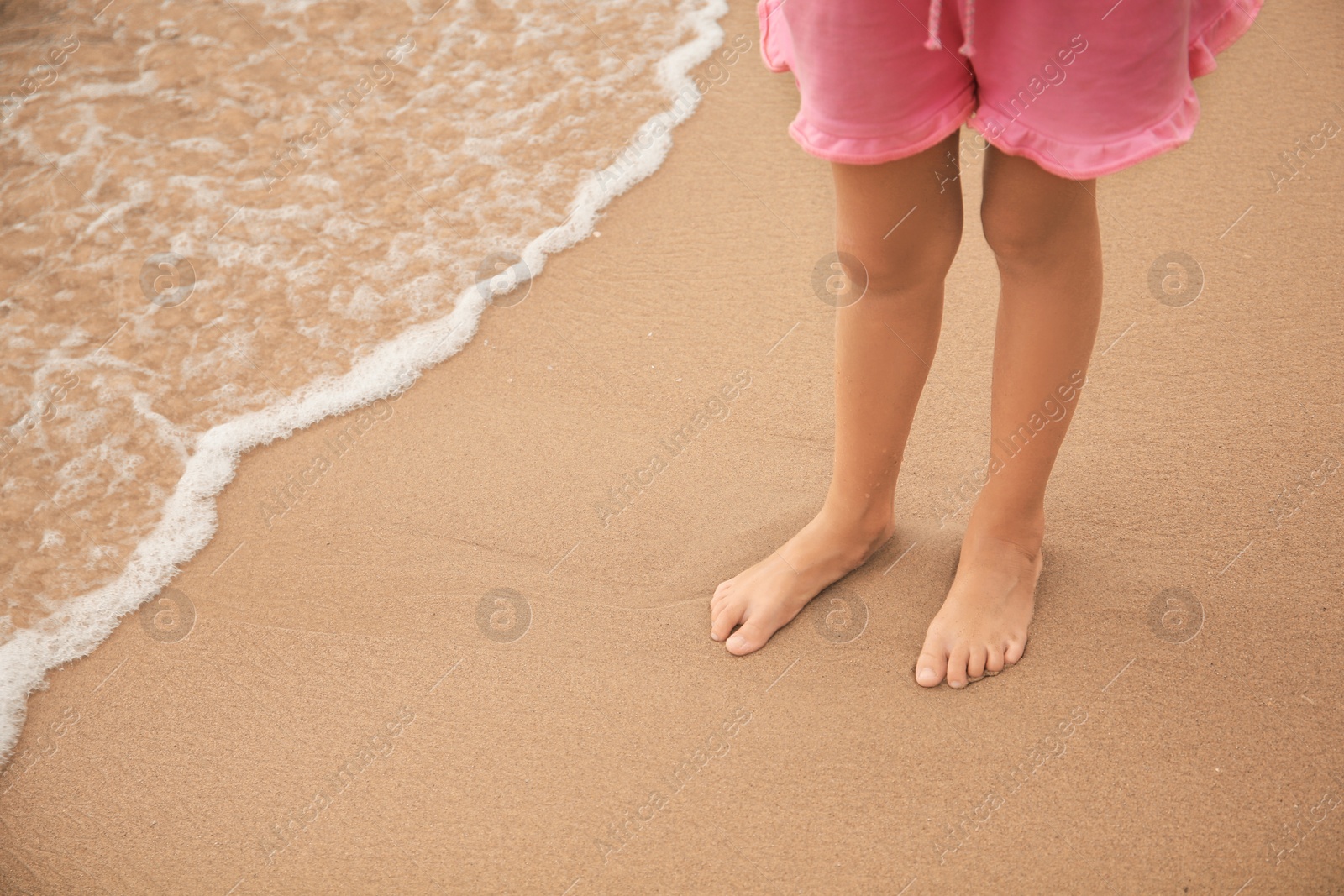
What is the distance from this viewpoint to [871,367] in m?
1.17

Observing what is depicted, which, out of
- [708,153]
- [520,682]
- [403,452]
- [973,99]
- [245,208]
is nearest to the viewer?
[973,99]

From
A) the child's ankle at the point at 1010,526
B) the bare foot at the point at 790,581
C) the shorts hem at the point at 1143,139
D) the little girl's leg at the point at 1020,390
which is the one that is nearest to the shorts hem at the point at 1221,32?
the shorts hem at the point at 1143,139

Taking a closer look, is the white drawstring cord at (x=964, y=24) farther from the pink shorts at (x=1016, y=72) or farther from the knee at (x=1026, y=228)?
the knee at (x=1026, y=228)

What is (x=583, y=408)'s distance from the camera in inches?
71.7

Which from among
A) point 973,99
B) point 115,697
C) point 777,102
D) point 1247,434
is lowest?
point 115,697

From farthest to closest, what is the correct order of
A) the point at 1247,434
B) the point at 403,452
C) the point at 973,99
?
the point at 403,452 < the point at 1247,434 < the point at 973,99

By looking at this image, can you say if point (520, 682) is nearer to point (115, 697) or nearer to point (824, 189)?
point (115, 697)

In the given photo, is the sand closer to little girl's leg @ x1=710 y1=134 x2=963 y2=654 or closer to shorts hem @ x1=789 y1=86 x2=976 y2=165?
little girl's leg @ x1=710 y1=134 x2=963 y2=654

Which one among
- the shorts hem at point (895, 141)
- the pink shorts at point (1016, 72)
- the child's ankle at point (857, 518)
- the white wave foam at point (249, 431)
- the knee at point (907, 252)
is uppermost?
the pink shorts at point (1016, 72)

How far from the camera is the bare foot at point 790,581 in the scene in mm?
1366

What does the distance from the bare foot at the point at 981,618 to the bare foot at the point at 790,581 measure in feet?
0.52

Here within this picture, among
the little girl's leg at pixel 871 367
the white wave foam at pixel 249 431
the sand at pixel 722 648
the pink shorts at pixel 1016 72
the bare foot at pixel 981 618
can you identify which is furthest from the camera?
the white wave foam at pixel 249 431

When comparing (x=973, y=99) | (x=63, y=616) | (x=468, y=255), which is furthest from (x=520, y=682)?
(x=468, y=255)

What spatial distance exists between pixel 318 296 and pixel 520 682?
4.22 feet
